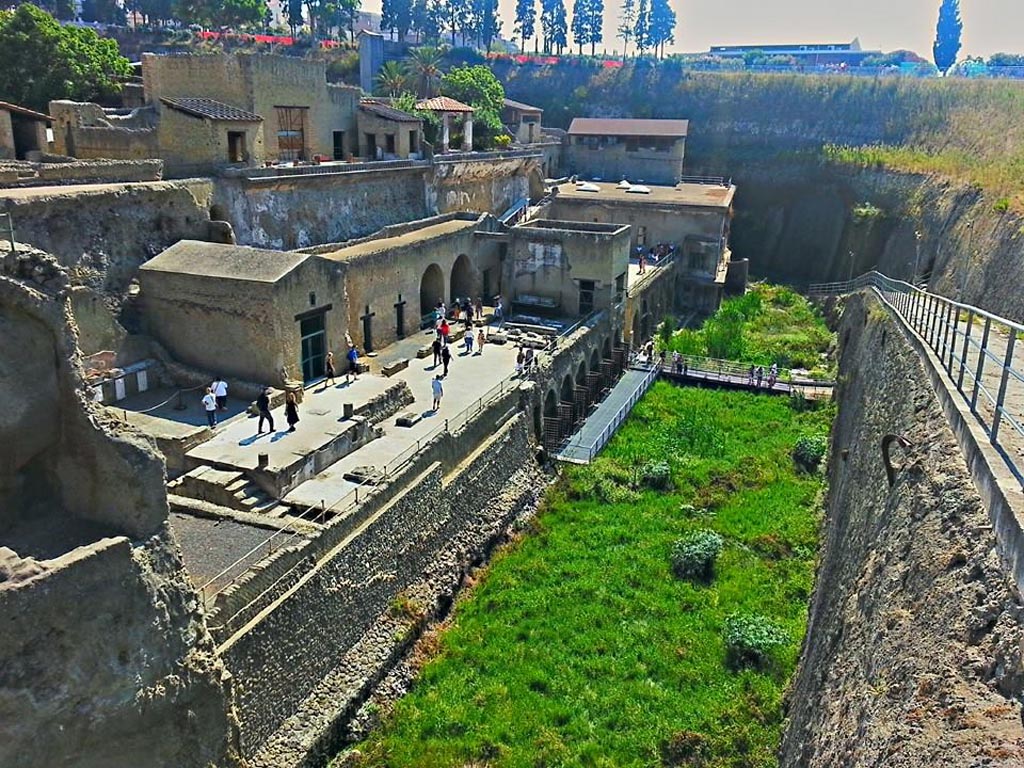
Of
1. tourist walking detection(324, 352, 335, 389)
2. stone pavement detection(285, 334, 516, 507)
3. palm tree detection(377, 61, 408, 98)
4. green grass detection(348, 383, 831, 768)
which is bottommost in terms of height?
green grass detection(348, 383, 831, 768)

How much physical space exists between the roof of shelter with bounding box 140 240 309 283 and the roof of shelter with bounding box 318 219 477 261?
2701 millimetres

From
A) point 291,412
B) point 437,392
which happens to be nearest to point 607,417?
point 437,392

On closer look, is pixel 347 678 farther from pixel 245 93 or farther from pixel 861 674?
pixel 245 93

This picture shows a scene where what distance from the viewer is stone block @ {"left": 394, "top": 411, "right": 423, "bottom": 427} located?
20.7 m

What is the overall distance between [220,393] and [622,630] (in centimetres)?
1068

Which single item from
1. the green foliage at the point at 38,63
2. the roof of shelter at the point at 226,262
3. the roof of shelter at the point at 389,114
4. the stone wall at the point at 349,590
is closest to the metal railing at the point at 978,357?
the stone wall at the point at 349,590

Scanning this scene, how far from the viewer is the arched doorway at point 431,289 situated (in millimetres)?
30328

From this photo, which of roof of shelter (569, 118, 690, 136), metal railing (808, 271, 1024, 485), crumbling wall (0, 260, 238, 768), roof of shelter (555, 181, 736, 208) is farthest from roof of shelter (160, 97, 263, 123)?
roof of shelter (569, 118, 690, 136)

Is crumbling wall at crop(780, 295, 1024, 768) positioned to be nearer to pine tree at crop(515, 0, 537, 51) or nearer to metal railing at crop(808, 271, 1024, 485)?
metal railing at crop(808, 271, 1024, 485)

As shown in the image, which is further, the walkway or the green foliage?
the green foliage

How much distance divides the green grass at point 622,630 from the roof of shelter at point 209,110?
15.6m

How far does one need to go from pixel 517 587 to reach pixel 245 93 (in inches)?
870

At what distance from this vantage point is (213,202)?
25516 millimetres

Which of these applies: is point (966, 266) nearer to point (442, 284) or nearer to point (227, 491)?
point (442, 284)
